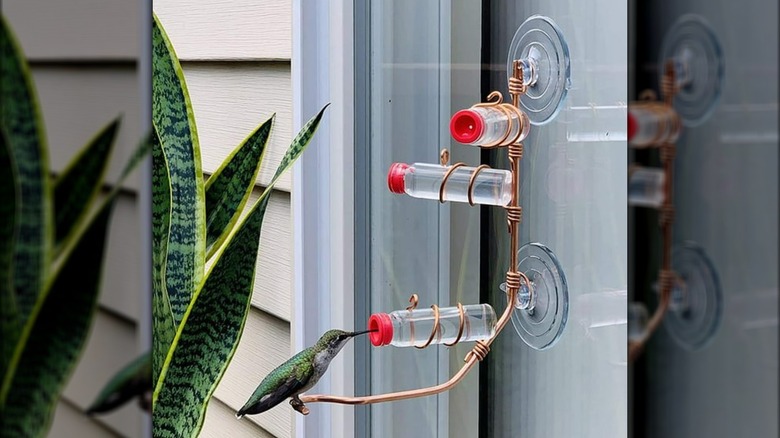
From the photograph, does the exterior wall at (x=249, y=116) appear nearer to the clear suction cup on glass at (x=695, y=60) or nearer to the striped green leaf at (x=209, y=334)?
the striped green leaf at (x=209, y=334)

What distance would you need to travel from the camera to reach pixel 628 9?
0.31 meters

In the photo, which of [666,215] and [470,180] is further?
[470,180]

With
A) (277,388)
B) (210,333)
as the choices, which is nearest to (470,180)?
(277,388)

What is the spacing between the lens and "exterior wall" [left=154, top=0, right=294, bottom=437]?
675 millimetres

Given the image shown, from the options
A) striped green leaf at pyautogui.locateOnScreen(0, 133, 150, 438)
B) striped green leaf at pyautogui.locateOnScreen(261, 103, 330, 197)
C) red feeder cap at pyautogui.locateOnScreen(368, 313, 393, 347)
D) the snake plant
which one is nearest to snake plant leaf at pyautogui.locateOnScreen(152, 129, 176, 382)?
the snake plant

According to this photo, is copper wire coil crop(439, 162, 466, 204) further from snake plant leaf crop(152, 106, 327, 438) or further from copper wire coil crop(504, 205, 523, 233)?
snake plant leaf crop(152, 106, 327, 438)

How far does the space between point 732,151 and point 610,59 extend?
14 cm

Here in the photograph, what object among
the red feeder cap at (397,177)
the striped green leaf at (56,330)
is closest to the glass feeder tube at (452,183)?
the red feeder cap at (397,177)

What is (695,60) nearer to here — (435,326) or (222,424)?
(435,326)

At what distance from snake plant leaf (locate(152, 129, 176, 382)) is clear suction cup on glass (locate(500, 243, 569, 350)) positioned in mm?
350

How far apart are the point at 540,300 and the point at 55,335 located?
94cm

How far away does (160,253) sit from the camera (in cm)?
73

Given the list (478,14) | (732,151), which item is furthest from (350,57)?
(732,151)

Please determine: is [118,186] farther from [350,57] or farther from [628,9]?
[628,9]
